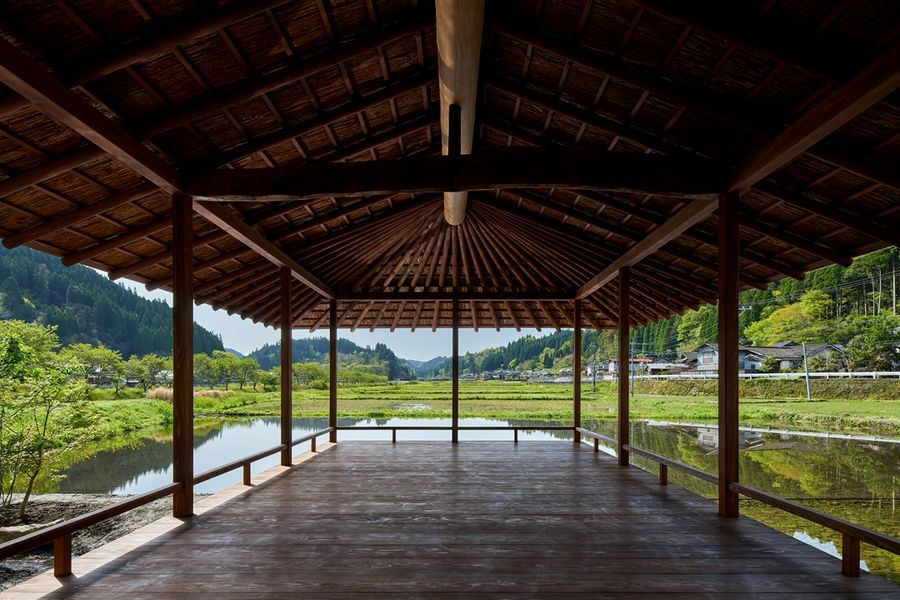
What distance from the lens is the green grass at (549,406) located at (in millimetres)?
22234

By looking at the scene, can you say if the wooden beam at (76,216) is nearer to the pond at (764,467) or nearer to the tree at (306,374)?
the pond at (764,467)

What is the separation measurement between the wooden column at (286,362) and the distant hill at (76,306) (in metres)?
35.2

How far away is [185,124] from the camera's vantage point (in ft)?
12.6

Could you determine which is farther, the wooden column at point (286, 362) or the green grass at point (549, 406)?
the green grass at point (549, 406)

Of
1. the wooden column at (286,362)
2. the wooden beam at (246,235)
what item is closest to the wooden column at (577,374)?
the wooden beam at (246,235)

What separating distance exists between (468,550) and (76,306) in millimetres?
44894

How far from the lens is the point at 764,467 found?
16016 mm

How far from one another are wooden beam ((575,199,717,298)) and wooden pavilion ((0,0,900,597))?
5cm

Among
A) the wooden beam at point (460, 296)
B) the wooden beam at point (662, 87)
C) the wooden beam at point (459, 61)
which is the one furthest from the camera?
the wooden beam at point (460, 296)

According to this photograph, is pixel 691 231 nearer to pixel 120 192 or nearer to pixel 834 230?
pixel 834 230

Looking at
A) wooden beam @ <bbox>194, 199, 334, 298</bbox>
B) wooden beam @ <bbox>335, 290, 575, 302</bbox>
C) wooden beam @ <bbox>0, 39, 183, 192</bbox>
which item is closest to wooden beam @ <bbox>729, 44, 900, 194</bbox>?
wooden beam @ <bbox>0, 39, 183, 192</bbox>

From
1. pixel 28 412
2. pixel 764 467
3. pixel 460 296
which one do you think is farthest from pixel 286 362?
pixel 764 467

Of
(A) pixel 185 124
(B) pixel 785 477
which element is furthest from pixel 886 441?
(A) pixel 185 124

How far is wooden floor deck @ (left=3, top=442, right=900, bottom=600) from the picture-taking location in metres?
2.95
